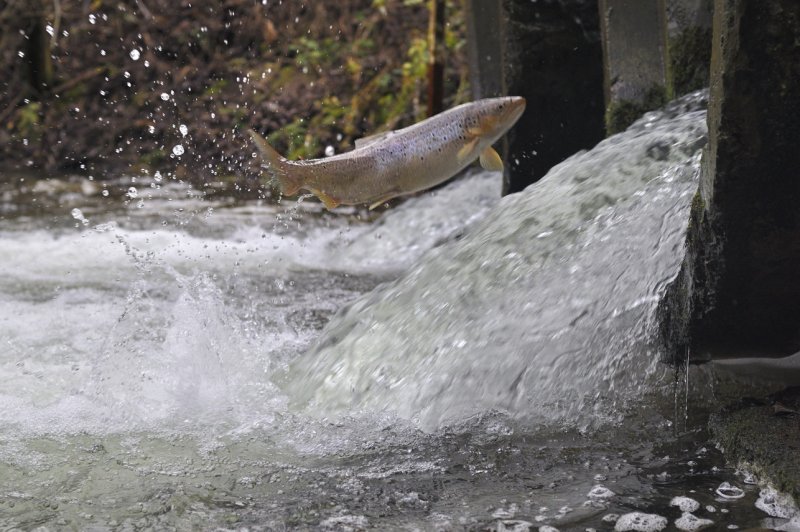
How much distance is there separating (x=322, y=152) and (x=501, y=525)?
8713mm

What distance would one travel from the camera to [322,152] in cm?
1127

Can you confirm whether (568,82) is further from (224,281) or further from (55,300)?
(55,300)

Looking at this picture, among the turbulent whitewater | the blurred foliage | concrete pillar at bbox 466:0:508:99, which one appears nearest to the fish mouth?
the turbulent whitewater

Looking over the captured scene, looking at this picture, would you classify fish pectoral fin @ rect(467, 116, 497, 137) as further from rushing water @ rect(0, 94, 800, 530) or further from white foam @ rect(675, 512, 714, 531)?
white foam @ rect(675, 512, 714, 531)

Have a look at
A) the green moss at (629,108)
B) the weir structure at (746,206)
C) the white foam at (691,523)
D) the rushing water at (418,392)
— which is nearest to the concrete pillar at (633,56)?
the green moss at (629,108)

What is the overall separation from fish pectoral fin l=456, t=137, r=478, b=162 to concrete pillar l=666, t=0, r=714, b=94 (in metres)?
2.83

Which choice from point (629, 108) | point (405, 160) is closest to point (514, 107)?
point (405, 160)

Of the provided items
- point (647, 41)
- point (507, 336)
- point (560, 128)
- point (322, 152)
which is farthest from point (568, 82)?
point (322, 152)

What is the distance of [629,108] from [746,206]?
3066 mm

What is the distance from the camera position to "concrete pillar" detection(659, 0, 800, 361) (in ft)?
9.91

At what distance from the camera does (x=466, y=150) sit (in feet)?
10.6

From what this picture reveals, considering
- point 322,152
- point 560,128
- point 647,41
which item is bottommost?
point 322,152

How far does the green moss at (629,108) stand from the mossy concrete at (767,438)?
2887 mm

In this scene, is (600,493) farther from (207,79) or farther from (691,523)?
(207,79)
